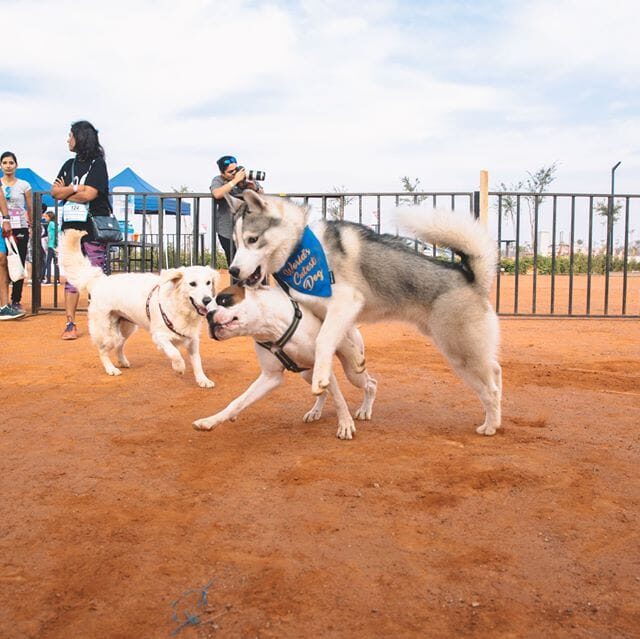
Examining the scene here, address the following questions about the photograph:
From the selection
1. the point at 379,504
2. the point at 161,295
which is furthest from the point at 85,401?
the point at 379,504

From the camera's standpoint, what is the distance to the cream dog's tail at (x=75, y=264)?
667 cm

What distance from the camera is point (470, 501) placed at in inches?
121

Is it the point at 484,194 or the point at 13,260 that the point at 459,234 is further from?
the point at 13,260

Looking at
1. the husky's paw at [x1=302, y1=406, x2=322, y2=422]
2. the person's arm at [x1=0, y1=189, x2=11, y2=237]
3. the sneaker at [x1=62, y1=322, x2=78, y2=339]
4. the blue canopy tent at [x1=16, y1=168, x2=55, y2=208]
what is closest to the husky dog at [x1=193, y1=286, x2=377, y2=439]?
the husky's paw at [x1=302, y1=406, x2=322, y2=422]

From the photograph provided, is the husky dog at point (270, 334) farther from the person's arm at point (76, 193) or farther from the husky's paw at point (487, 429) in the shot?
the person's arm at point (76, 193)

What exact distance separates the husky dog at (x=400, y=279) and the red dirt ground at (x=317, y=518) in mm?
509

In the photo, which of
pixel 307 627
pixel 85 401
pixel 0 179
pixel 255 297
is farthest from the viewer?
pixel 0 179

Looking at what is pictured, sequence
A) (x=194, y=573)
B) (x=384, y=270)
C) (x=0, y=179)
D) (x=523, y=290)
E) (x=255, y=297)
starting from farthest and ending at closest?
1. (x=523, y=290)
2. (x=0, y=179)
3. (x=384, y=270)
4. (x=255, y=297)
5. (x=194, y=573)

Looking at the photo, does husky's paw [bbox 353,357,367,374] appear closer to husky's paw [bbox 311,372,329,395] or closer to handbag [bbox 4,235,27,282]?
husky's paw [bbox 311,372,329,395]

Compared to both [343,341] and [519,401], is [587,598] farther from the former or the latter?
[519,401]

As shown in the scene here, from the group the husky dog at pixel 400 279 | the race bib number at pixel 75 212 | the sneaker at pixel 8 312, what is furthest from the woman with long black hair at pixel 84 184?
the husky dog at pixel 400 279

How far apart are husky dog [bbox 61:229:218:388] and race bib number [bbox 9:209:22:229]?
299cm

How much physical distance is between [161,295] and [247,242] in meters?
1.90

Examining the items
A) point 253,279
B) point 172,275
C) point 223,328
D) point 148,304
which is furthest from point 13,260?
point 223,328
